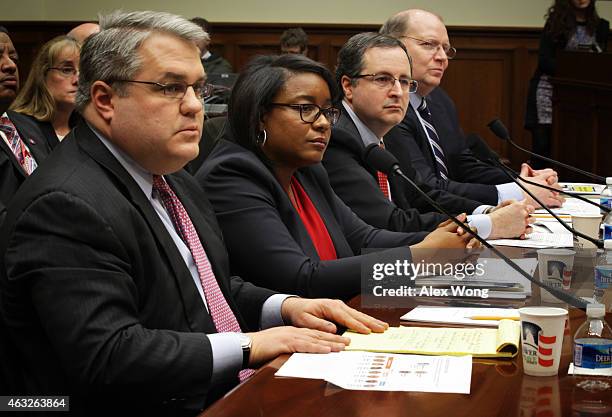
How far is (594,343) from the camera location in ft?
5.05

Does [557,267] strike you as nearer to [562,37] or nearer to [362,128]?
[362,128]

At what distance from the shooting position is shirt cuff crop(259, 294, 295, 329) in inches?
81.9

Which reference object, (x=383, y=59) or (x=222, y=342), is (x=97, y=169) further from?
(x=383, y=59)

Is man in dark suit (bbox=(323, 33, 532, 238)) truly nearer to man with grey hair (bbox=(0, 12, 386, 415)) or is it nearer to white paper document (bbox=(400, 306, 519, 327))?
white paper document (bbox=(400, 306, 519, 327))

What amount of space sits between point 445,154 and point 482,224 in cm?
161

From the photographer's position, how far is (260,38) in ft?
30.5

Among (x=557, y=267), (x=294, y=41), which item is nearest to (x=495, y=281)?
(x=557, y=267)

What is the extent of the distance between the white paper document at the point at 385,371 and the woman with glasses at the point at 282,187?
0.65 metres

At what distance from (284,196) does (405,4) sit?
6995 mm

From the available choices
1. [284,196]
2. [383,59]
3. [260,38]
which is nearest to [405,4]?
[260,38]

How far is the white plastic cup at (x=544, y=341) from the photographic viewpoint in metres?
→ 1.54

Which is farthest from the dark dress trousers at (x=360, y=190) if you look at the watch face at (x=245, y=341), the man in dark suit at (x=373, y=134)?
the watch face at (x=245, y=341)

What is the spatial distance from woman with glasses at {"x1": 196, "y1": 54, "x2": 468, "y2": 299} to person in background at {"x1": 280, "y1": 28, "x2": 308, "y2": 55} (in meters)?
5.90

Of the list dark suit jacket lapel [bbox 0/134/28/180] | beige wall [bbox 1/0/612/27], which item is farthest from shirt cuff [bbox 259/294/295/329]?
beige wall [bbox 1/0/612/27]
